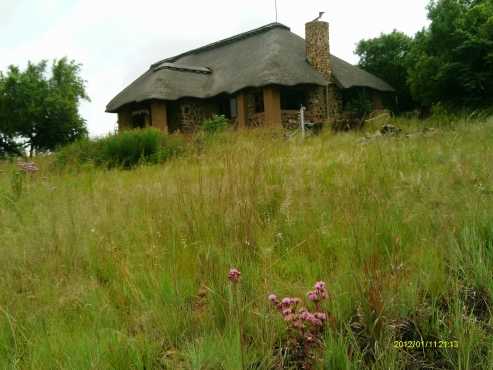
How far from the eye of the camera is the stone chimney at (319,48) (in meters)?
17.7

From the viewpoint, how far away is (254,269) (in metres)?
2.04

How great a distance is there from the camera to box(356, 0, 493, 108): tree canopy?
46.1ft

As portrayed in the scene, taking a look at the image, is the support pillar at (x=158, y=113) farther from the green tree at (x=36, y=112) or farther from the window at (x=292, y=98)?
the green tree at (x=36, y=112)

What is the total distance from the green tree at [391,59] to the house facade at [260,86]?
1.00 meters

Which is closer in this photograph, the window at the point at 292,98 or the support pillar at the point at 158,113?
the window at the point at 292,98

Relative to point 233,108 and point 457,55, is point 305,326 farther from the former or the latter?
point 233,108

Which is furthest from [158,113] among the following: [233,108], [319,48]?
[319,48]

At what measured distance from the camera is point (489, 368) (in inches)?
50.6

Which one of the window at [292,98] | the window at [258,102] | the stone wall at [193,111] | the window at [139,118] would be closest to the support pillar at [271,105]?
the window at [258,102]

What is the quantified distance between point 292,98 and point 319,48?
233cm

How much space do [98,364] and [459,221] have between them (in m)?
1.73

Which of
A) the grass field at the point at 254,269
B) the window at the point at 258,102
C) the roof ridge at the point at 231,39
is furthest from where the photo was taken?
the roof ridge at the point at 231,39

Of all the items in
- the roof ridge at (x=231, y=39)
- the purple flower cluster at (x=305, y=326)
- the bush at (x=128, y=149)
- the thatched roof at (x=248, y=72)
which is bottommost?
the purple flower cluster at (x=305, y=326)

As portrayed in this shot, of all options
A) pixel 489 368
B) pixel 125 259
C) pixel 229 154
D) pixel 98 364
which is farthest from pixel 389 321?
pixel 229 154
